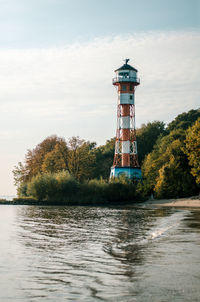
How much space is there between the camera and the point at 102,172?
88.2 metres

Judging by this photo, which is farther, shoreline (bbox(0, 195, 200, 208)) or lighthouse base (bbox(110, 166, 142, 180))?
lighthouse base (bbox(110, 166, 142, 180))

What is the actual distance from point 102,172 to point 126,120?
1976 cm

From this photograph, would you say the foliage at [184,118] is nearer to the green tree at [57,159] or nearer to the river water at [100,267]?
the green tree at [57,159]

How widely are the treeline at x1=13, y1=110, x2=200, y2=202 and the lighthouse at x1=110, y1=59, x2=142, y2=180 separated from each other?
2.44 metres

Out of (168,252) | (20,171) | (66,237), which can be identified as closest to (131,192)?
(20,171)

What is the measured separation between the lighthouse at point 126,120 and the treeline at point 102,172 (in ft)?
8.00

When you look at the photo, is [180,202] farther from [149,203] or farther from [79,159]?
[79,159]

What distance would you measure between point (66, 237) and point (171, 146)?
51.3 meters

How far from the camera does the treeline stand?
215 ft

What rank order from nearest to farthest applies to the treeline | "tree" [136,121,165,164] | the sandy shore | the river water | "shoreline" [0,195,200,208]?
1. the river water
2. the sandy shore
3. "shoreline" [0,195,200,208]
4. the treeline
5. "tree" [136,121,165,164]

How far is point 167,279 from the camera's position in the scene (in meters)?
11.7

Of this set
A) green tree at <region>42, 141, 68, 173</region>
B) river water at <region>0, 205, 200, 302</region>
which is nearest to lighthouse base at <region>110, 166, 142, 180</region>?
green tree at <region>42, 141, 68, 173</region>

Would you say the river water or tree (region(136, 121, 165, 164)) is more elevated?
tree (region(136, 121, 165, 164))

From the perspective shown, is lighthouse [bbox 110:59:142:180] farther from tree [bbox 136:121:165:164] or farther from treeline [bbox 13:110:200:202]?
tree [bbox 136:121:165:164]
